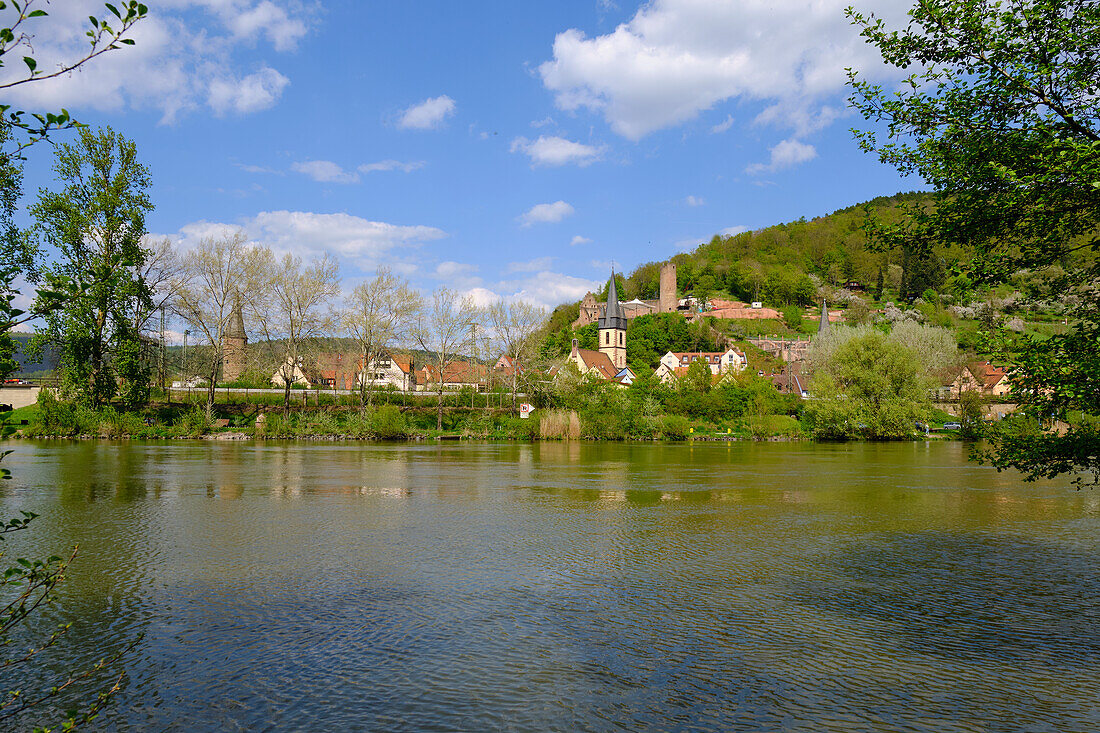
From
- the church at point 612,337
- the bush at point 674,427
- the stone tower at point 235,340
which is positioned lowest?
the bush at point 674,427

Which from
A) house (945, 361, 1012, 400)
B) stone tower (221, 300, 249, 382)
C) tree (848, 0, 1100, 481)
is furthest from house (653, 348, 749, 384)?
tree (848, 0, 1100, 481)

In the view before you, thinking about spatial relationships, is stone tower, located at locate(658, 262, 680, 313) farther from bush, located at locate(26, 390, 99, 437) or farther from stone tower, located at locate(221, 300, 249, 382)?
bush, located at locate(26, 390, 99, 437)

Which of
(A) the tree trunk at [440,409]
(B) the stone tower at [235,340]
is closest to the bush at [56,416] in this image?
(B) the stone tower at [235,340]

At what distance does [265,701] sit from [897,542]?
398 inches

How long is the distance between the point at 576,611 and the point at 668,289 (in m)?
160

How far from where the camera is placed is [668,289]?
163000 mm

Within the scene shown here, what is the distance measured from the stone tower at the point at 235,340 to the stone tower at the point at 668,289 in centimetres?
12640

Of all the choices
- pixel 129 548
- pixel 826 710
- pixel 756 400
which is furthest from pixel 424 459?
pixel 756 400

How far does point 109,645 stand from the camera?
6.11 meters

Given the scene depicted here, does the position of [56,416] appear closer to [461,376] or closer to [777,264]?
[461,376]

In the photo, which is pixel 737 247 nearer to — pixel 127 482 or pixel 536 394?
pixel 536 394

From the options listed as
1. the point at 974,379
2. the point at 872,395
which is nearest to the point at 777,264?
the point at 974,379

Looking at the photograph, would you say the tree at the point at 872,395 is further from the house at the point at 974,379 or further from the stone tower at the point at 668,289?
the stone tower at the point at 668,289

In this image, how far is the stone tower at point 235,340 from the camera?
144 feet
